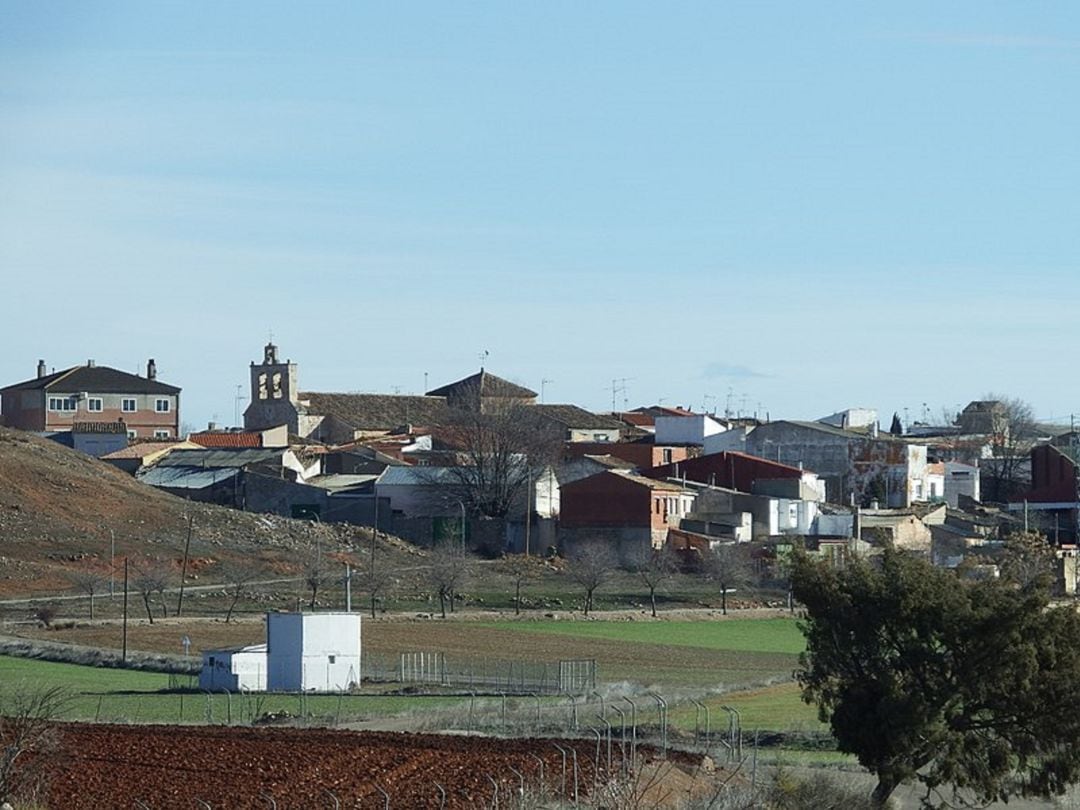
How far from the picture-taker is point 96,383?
12938 centimetres

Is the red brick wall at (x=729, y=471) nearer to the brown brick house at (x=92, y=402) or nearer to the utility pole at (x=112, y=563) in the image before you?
the utility pole at (x=112, y=563)

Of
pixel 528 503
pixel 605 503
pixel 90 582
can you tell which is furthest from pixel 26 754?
pixel 528 503

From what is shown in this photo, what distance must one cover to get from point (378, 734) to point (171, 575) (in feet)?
142

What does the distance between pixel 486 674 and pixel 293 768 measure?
2355 cm

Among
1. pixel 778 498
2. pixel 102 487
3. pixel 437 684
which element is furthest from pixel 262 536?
pixel 437 684

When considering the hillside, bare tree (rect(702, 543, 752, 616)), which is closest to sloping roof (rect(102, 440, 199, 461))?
the hillside

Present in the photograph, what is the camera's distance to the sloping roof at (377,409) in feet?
426

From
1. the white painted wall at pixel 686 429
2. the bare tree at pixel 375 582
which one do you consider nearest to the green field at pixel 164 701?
the bare tree at pixel 375 582

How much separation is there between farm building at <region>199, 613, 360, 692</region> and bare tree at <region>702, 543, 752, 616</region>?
29.0 metres

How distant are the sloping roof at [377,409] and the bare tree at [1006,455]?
33.6 metres

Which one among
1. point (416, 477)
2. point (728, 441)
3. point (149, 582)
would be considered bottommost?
point (149, 582)

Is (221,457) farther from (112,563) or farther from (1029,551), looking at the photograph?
(1029,551)

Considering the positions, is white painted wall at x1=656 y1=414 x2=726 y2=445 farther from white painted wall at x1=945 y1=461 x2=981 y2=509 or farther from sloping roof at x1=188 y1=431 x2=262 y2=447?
sloping roof at x1=188 y1=431 x2=262 y2=447

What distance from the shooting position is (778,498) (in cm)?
9519
